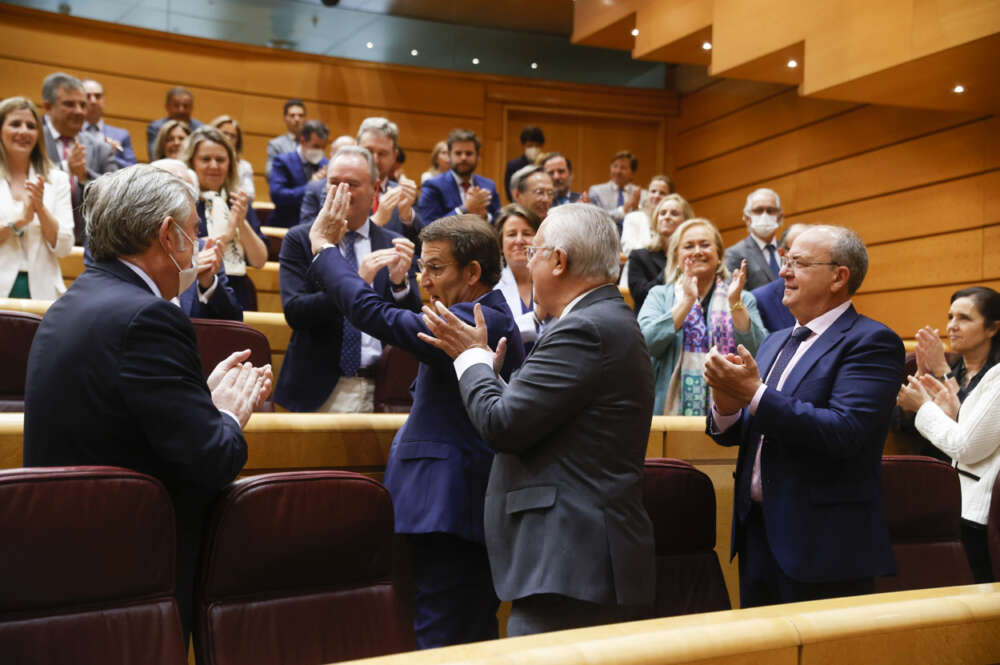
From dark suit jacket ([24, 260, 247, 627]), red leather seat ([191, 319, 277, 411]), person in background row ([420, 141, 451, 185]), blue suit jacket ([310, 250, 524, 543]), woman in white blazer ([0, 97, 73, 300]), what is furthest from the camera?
person in background row ([420, 141, 451, 185])

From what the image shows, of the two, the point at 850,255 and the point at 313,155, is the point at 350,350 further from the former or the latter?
the point at 313,155

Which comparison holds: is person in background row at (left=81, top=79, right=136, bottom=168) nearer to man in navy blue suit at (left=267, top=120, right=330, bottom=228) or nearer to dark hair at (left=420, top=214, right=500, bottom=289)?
man in navy blue suit at (left=267, top=120, right=330, bottom=228)

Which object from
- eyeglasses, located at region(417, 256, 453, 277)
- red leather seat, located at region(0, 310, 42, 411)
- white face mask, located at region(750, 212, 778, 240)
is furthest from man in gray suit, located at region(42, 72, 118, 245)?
Result: white face mask, located at region(750, 212, 778, 240)

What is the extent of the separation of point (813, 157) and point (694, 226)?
4440 millimetres

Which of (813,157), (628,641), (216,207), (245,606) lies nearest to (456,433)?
(245,606)

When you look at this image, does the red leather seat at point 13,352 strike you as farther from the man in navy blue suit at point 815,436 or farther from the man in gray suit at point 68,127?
the man in gray suit at point 68,127

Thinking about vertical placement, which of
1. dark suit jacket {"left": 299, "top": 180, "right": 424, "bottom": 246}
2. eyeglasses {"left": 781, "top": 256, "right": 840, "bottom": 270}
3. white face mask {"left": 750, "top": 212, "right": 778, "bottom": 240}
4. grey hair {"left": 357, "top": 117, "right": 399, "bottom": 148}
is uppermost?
grey hair {"left": 357, "top": 117, "right": 399, "bottom": 148}

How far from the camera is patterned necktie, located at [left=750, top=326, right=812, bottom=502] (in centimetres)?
197

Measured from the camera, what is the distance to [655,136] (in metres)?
8.95

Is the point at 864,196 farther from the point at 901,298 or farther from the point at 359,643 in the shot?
the point at 359,643

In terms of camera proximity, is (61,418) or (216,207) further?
(216,207)

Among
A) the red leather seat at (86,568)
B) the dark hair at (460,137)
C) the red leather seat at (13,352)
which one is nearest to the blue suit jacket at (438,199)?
the dark hair at (460,137)

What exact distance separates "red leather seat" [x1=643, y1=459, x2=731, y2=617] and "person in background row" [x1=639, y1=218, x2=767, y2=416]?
93cm

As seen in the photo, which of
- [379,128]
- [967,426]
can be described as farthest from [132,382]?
[379,128]
